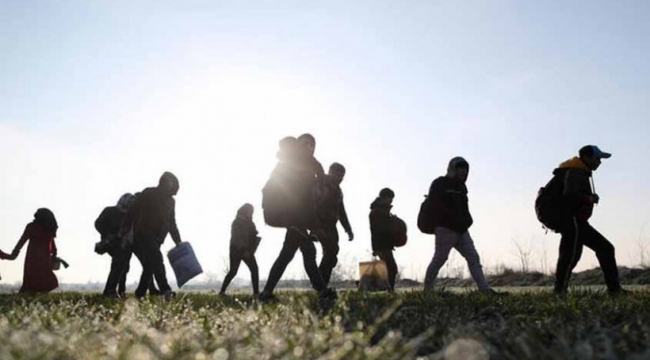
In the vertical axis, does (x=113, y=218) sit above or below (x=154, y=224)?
above

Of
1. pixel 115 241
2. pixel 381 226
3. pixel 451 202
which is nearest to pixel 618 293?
pixel 451 202

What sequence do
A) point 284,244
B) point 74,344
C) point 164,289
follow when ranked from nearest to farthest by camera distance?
point 74,344, point 284,244, point 164,289

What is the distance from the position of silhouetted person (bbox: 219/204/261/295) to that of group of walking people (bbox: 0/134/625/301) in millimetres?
2400

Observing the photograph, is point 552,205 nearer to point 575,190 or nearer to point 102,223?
point 575,190

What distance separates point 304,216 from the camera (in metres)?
8.45

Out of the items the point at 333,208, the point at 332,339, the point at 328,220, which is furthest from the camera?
the point at 333,208

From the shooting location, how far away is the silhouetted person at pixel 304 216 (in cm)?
842

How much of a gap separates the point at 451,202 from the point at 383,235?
8.78 ft

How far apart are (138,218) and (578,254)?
6624 mm

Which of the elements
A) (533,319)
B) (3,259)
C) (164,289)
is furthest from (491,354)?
(3,259)

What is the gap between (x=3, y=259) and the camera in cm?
1302

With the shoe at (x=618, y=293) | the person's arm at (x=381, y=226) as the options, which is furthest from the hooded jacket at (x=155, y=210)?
the shoe at (x=618, y=293)

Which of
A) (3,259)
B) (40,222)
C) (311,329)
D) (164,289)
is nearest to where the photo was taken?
A: (311,329)

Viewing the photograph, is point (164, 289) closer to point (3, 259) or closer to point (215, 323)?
point (3, 259)
